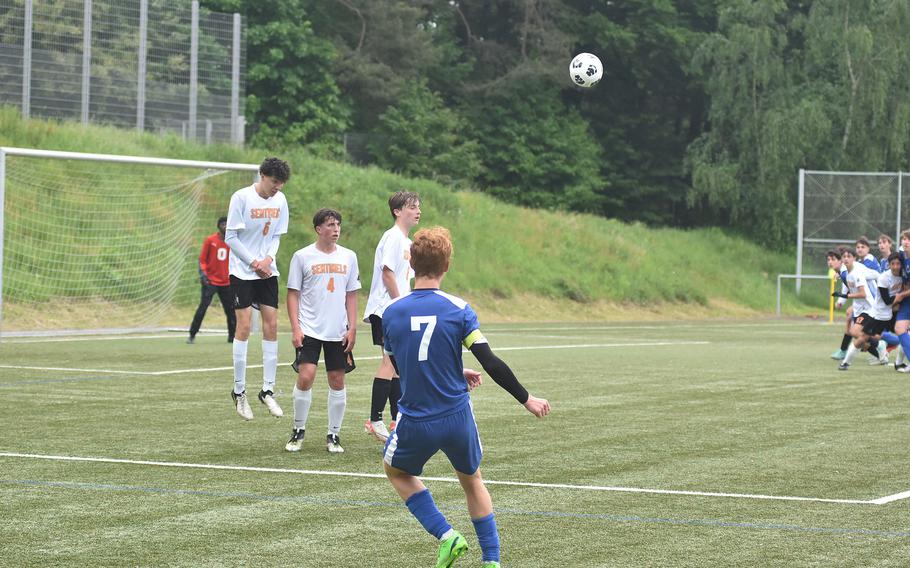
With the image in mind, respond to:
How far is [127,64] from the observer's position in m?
32.2

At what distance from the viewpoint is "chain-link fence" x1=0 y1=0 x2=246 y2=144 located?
3086 cm

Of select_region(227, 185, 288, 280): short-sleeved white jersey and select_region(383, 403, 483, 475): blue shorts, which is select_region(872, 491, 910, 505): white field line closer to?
A: select_region(383, 403, 483, 475): blue shorts

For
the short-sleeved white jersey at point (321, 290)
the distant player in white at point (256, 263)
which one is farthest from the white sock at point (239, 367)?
Result: the short-sleeved white jersey at point (321, 290)

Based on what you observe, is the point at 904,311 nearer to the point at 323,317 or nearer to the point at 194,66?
the point at 323,317

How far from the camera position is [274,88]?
157 feet

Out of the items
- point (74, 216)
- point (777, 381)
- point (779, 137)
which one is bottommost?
point (777, 381)

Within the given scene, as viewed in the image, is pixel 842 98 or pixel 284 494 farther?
pixel 842 98

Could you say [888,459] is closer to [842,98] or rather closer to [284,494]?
[284,494]

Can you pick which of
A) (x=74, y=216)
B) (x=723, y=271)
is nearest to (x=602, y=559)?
(x=74, y=216)

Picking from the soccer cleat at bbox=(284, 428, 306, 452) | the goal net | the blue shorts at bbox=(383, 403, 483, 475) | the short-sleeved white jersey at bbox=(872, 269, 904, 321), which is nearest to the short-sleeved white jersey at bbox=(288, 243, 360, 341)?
the soccer cleat at bbox=(284, 428, 306, 452)

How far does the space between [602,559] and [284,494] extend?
8.17 ft

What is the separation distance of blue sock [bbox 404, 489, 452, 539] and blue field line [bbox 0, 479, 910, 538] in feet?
5.54

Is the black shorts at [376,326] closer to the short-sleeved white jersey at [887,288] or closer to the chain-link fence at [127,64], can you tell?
the short-sleeved white jersey at [887,288]

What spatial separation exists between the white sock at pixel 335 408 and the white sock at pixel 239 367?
1627 mm
